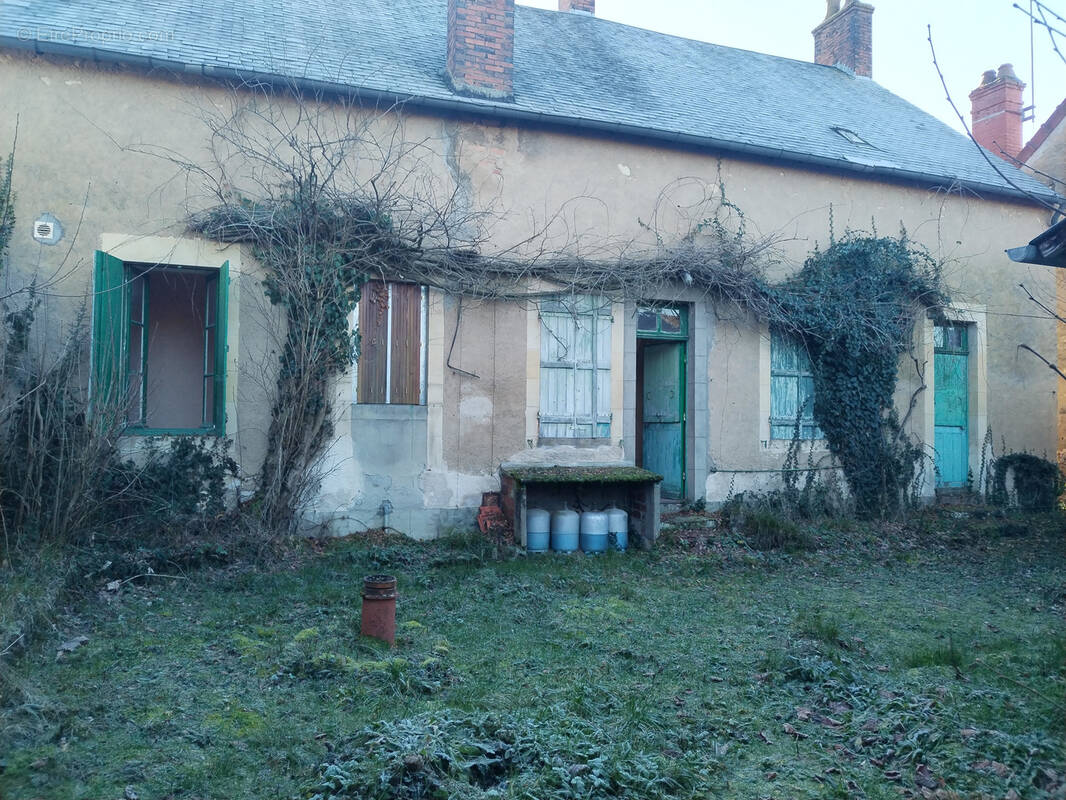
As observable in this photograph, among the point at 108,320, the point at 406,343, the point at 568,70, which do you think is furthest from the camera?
the point at 568,70

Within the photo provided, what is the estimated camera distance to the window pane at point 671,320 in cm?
973

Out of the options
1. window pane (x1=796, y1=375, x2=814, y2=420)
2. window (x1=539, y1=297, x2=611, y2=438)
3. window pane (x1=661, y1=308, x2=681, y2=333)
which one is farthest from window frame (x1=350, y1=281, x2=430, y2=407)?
window pane (x1=796, y1=375, x2=814, y2=420)

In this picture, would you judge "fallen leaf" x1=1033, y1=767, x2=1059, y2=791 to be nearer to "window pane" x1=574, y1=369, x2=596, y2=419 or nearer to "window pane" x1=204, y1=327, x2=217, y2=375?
"window pane" x1=574, y1=369, x2=596, y2=419

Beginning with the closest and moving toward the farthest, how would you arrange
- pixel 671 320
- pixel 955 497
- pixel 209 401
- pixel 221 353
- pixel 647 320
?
pixel 221 353 < pixel 209 401 < pixel 647 320 < pixel 671 320 < pixel 955 497

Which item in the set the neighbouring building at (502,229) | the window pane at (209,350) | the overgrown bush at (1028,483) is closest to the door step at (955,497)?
the neighbouring building at (502,229)

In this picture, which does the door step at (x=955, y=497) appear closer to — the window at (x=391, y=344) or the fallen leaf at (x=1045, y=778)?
the window at (x=391, y=344)

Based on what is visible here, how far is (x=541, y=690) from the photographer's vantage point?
4254mm

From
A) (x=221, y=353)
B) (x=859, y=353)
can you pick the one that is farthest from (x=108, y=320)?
(x=859, y=353)

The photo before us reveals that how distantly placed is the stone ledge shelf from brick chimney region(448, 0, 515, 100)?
422 centimetres

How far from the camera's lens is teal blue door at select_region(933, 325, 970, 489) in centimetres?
1114

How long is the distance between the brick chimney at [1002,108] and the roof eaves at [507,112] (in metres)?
3.86

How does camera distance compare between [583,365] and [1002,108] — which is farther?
[1002,108]

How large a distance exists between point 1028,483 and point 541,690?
990cm

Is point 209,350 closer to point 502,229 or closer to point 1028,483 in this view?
point 502,229
